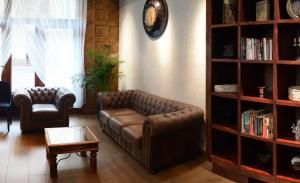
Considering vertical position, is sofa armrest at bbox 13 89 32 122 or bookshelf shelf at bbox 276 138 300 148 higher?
sofa armrest at bbox 13 89 32 122

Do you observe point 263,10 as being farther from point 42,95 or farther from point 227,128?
point 42,95

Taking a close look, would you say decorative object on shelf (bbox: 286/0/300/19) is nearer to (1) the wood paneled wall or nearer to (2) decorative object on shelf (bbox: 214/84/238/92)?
(2) decorative object on shelf (bbox: 214/84/238/92)

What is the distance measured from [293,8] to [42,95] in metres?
4.93

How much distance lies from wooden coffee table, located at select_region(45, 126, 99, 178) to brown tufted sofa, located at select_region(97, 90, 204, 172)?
0.54 metres

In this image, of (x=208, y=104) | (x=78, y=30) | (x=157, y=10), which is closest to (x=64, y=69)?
(x=78, y=30)

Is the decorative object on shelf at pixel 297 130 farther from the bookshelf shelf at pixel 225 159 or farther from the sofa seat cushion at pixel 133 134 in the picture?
the sofa seat cushion at pixel 133 134

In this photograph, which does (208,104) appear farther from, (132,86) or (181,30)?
(132,86)

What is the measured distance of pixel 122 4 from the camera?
785 centimetres

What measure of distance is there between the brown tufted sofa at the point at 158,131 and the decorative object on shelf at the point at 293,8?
1690 millimetres

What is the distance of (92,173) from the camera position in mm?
4055

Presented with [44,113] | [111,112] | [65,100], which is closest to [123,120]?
[111,112]

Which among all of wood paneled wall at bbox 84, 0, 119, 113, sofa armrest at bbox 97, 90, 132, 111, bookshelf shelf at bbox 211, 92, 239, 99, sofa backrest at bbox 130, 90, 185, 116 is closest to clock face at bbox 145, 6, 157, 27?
sofa backrest at bbox 130, 90, 185, 116

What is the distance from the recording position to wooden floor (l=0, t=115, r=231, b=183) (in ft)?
12.6

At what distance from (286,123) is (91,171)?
Answer: 2293mm
